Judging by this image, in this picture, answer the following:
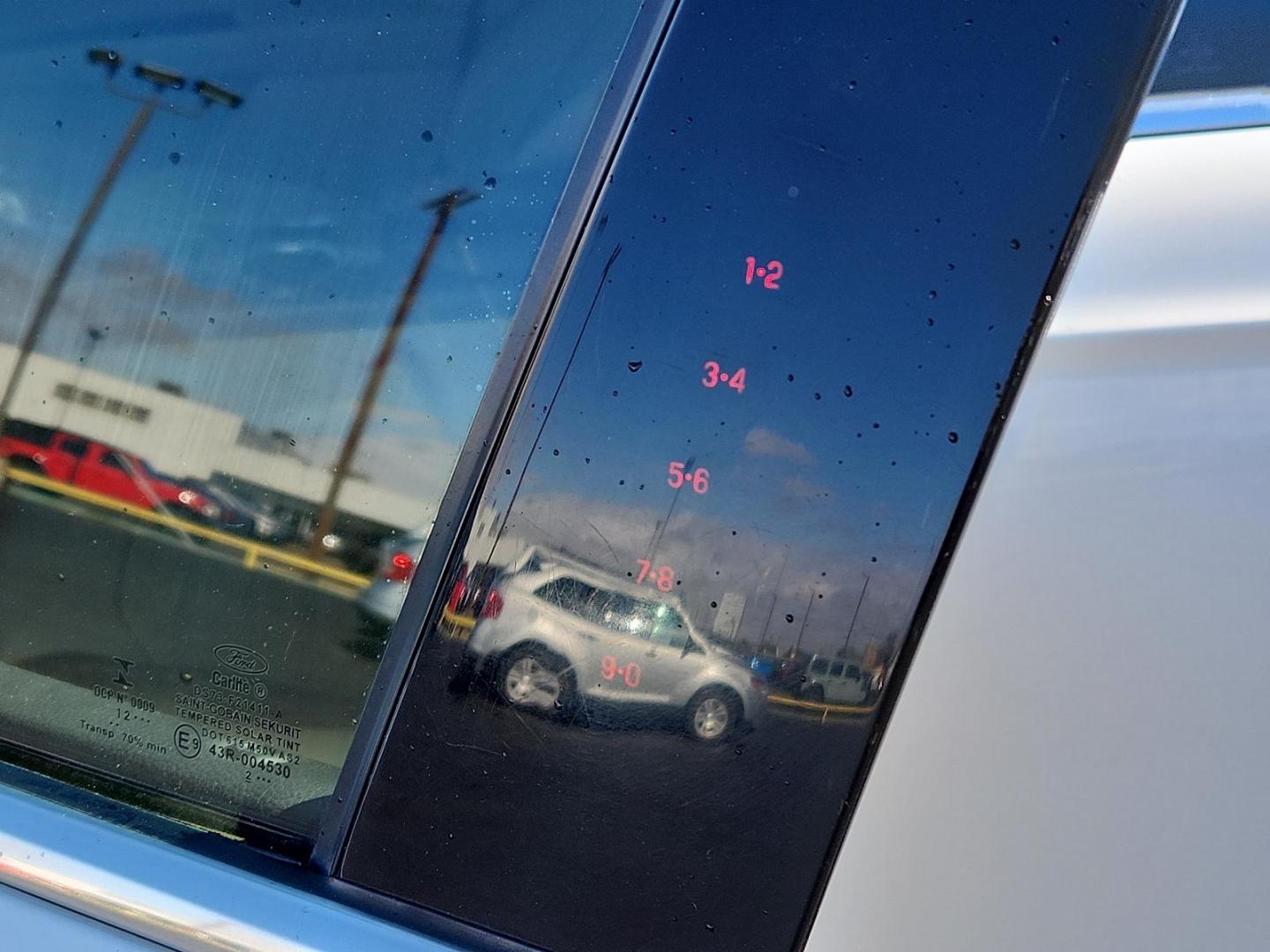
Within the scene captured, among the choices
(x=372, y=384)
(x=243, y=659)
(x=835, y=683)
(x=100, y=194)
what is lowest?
(x=243, y=659)

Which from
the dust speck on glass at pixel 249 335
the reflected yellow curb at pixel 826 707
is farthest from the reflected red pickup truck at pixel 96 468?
the reflected yellow curb at pixel 826 707

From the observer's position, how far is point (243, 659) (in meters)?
1.27

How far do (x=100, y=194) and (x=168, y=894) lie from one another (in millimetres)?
826

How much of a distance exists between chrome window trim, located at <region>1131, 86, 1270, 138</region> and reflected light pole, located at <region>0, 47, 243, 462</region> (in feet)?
3.53

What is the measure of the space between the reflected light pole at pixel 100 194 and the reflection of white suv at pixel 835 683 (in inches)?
38.6

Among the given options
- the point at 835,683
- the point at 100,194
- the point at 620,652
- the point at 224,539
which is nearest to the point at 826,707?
the point at 835,683

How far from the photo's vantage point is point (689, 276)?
113 cm

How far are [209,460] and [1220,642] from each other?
1.09 metres

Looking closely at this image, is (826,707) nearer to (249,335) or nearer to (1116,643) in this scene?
(1116,643)

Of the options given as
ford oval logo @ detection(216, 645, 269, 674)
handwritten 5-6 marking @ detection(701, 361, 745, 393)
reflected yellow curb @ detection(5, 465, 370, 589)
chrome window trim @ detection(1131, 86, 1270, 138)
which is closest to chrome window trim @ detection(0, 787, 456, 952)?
ford oval logo @ detection(216, 645, 269, 674)

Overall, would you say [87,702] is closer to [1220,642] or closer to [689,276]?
[689,276]

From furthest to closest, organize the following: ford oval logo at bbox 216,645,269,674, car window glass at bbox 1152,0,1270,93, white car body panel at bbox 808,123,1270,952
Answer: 1. ford oval logo at bbox 216,645,269,674
2. car window glass at bbox 1152,0,1270,93
3. white car body panel at bbox 808,123,1270,952

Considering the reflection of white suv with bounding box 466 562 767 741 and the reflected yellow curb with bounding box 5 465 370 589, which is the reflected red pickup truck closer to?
the reflected yellow curb with bounding box 5 465 370 589

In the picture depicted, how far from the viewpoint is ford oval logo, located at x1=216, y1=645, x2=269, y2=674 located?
127 centimetres
